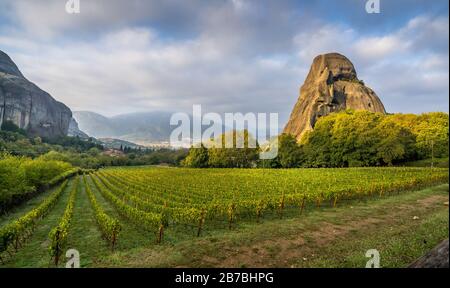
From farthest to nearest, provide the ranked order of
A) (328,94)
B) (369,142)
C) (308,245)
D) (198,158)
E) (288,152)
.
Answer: (328,94) → (198,158) → (288,152) → (369,142) → (308,245)

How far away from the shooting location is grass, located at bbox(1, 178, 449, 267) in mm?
10249

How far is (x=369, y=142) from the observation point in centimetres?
5925

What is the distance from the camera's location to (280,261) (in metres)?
10.2

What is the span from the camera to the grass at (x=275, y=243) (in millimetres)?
10249

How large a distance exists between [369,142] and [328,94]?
71.5 metres

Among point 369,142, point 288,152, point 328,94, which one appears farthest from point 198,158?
point 328,94

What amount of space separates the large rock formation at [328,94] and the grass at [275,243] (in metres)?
106

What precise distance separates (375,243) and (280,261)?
461cm

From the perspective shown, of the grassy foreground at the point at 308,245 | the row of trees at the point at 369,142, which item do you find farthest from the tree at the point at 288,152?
the grassy foreground at the point at 308,245

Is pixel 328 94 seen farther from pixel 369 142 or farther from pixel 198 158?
pixel 369 142

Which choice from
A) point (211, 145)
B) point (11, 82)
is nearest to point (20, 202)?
point (211, 145)

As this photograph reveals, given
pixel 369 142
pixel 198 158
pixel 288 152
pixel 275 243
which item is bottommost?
pixel 275 243
